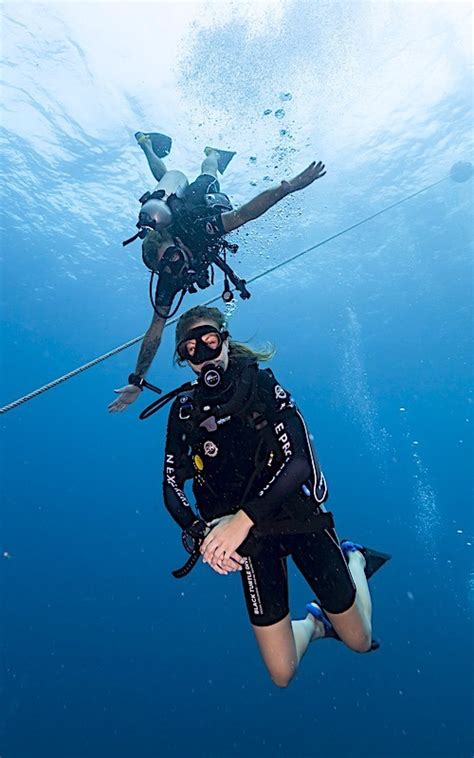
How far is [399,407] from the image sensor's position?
2329 inches

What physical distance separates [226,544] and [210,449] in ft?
2.60

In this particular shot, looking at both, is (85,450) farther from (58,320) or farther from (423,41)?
(423,41)

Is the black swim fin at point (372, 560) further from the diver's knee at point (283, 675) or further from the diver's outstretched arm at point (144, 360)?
the diver's outstretched arm at point (144, 360)

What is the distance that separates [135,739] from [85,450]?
36148mm

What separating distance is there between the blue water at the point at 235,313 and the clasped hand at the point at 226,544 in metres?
13.3

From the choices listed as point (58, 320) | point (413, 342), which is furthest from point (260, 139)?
point (413, 342)

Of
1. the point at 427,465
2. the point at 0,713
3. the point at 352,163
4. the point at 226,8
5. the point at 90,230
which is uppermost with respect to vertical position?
the point at 226,8

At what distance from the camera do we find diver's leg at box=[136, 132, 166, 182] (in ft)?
20.9

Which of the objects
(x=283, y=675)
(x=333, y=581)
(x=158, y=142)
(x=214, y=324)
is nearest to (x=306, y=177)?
(x=214, y=324)

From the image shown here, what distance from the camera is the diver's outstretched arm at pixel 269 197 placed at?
4363mm

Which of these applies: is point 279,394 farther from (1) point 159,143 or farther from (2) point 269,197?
(1) point 159,143

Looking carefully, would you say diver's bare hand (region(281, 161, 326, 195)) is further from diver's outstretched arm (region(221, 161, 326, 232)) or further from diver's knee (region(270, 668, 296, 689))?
diver's knee (region(270, 668, 296, 689))

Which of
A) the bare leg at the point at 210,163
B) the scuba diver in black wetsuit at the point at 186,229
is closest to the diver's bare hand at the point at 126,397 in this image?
the scuba diver in black wetsuit at the point at 186,229

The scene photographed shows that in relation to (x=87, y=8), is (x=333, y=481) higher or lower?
lower
